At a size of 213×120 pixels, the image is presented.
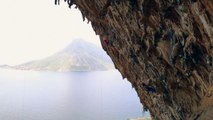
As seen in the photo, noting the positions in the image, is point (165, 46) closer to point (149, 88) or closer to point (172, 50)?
point (172, 50)

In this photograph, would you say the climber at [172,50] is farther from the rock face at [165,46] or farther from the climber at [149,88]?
the climber at [149,88]

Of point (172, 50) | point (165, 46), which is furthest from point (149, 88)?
point (172, 50)

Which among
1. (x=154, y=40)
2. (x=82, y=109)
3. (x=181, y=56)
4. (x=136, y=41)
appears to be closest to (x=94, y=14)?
(x=136, y=41)

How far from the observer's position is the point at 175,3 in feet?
41.5

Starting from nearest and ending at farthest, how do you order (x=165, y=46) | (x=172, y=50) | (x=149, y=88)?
(x=172, y=50), (x=165, y=46), (x=149, y=88)

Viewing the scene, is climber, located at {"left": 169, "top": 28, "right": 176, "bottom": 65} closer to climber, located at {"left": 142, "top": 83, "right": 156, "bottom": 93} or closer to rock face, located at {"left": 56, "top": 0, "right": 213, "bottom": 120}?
rock face, located at {"left": 56, "top": 0, "right": 213, "bottom": 120}

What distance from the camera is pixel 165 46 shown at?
52.2 ft

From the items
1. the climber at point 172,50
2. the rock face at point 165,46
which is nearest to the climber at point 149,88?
the rock face at point 165,46

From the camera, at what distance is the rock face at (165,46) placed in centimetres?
1264

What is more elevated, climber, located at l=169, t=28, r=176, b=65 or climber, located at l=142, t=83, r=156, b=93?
climber, located at l=169, t=28, r=176, b=65

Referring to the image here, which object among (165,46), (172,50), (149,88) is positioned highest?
(165,46)

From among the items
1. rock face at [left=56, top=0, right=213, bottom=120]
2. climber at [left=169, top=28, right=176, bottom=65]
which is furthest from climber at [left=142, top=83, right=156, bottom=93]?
climber at [left=169, top=28, right=176, bottom=65]

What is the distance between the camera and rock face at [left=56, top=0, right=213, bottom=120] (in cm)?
1264

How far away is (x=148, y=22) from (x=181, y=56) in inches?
93.8
